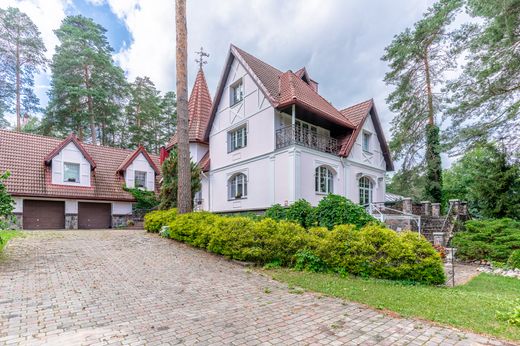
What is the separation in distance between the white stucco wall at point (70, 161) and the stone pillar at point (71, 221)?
6.51 ft

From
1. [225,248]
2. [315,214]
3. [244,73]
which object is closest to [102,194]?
[244,73]

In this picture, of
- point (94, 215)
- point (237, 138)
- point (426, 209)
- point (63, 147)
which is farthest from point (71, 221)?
point (426, 209)

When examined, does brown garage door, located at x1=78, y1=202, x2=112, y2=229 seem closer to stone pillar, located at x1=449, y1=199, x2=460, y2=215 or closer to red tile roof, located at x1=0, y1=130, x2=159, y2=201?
red tile roof, located at x1=0, y1=130, x2=159, y2=201

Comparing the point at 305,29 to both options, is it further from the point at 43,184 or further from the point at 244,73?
the point at 43,184

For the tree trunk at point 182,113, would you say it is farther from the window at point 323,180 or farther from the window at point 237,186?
the window at point 323,180

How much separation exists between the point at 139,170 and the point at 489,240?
20.2m

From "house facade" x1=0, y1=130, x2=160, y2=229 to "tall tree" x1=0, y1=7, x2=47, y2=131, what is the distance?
961cm

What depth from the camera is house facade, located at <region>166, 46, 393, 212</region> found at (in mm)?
14070

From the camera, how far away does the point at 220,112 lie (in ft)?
59.8

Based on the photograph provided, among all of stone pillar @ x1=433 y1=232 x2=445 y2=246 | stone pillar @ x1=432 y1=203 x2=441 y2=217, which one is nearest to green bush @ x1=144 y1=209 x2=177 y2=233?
stone pillar @ x1=433 y1=232 x2=445 y2=246

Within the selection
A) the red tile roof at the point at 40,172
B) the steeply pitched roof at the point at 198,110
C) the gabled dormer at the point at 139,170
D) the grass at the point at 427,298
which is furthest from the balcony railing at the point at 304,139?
the red tile roof at the point at 40,172

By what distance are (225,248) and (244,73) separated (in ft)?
36.7

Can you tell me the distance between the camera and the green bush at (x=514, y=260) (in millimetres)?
9508

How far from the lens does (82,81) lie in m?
25.5
